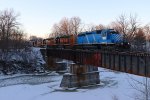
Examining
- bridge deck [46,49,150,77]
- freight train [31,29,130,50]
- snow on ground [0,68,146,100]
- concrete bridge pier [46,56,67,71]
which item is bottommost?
snow on ground [0,68,146,100]

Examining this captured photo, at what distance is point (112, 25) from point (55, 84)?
2794 inches

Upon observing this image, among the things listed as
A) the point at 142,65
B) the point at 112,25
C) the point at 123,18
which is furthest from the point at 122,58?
the point at 112,25

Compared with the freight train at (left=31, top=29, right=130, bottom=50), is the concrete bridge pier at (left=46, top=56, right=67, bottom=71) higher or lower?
lower

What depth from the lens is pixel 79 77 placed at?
47906mm

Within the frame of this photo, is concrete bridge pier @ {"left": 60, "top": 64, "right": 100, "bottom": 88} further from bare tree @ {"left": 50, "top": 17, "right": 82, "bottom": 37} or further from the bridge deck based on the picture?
bare tree @ {"left": 50, "top": 17, "right": 82, "bottom": 37}

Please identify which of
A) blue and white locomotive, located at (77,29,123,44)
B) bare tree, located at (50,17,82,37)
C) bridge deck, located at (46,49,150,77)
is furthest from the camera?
bare tree, located at (50,17,82,37)

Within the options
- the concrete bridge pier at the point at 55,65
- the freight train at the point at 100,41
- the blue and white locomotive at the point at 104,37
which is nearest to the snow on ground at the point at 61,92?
the freight train at the point at 100,41

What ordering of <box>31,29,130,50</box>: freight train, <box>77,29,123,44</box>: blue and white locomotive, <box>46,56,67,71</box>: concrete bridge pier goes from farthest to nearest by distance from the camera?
1. <box>46,56,67,71</box>: concrete bridge pier
2. <box>77,29,123,44</box>: blue and white locomotive
3. <box>31,29,130,50</box>: freight train

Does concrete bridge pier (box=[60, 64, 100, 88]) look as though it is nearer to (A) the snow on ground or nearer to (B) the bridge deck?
(A) the snow on ground

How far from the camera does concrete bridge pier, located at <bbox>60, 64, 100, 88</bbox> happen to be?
153 feet

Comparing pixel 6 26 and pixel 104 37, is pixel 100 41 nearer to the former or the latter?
pixel 104 37

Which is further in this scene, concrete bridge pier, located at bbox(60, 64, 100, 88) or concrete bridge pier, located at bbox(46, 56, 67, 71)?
concrete bridge pier, located at bbox(46, 56, 67, 71)

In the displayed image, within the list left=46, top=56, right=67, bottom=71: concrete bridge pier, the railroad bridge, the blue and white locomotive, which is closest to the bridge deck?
the railroad bridge

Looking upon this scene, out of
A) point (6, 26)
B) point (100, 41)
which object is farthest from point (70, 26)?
point (100, 41)
